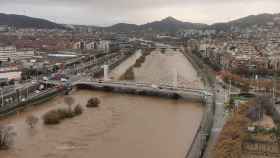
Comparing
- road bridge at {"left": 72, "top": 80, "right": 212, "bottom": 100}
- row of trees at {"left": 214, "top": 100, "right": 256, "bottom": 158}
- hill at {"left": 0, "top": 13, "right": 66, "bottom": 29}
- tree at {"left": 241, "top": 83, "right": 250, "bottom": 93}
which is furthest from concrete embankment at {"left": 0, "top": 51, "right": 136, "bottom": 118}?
hill at {"left": 0, "top": 13, "right": 66, "bottom": 29}

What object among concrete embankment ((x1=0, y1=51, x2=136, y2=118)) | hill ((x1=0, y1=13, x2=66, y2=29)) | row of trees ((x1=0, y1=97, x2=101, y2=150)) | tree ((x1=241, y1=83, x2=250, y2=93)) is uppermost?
hill ((x1=0, y1=13, x2=66, y2=29))

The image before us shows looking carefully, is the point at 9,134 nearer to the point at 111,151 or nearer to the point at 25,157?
the point at 25,157

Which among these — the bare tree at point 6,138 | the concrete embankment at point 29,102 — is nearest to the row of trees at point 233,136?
the bare tree at point 6,138

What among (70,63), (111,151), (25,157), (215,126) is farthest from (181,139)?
(70,63)

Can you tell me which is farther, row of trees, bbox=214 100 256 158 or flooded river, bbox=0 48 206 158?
flooded river, bbox=0 48 206 158

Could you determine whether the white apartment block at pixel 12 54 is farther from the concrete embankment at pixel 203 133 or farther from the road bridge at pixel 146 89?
the concrete embankment at pixel 203 133

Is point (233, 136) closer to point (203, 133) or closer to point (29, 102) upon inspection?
point (203, 133)

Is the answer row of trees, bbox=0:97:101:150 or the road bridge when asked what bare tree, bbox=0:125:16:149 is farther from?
the road bridge

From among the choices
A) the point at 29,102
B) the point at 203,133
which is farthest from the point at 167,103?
the point at 203,133
